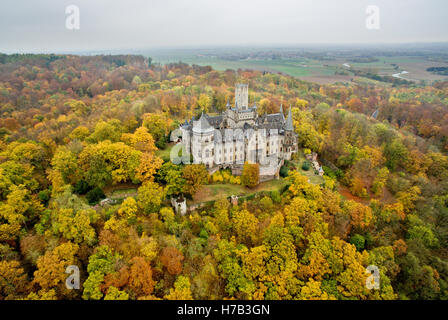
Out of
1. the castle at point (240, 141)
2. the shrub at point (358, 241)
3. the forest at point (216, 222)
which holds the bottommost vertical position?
the shrub at point (358, 241)

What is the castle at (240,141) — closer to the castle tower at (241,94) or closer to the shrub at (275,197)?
the shrub at (275,197)

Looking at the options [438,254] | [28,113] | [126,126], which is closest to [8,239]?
[126,126]

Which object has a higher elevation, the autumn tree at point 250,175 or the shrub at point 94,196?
the autumn tree at point 250,175

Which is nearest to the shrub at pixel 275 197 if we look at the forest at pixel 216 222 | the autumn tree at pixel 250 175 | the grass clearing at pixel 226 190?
the forest at pixel 216 222

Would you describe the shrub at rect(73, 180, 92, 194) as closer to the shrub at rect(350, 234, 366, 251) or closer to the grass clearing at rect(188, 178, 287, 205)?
the grass clearing at rect(188, 178, 287, 205)

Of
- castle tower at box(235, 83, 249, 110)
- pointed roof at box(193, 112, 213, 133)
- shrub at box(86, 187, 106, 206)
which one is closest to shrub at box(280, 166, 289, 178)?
pointed roof at box(193, 112, 213, 133)

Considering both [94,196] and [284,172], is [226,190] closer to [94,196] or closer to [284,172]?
[284,172]
